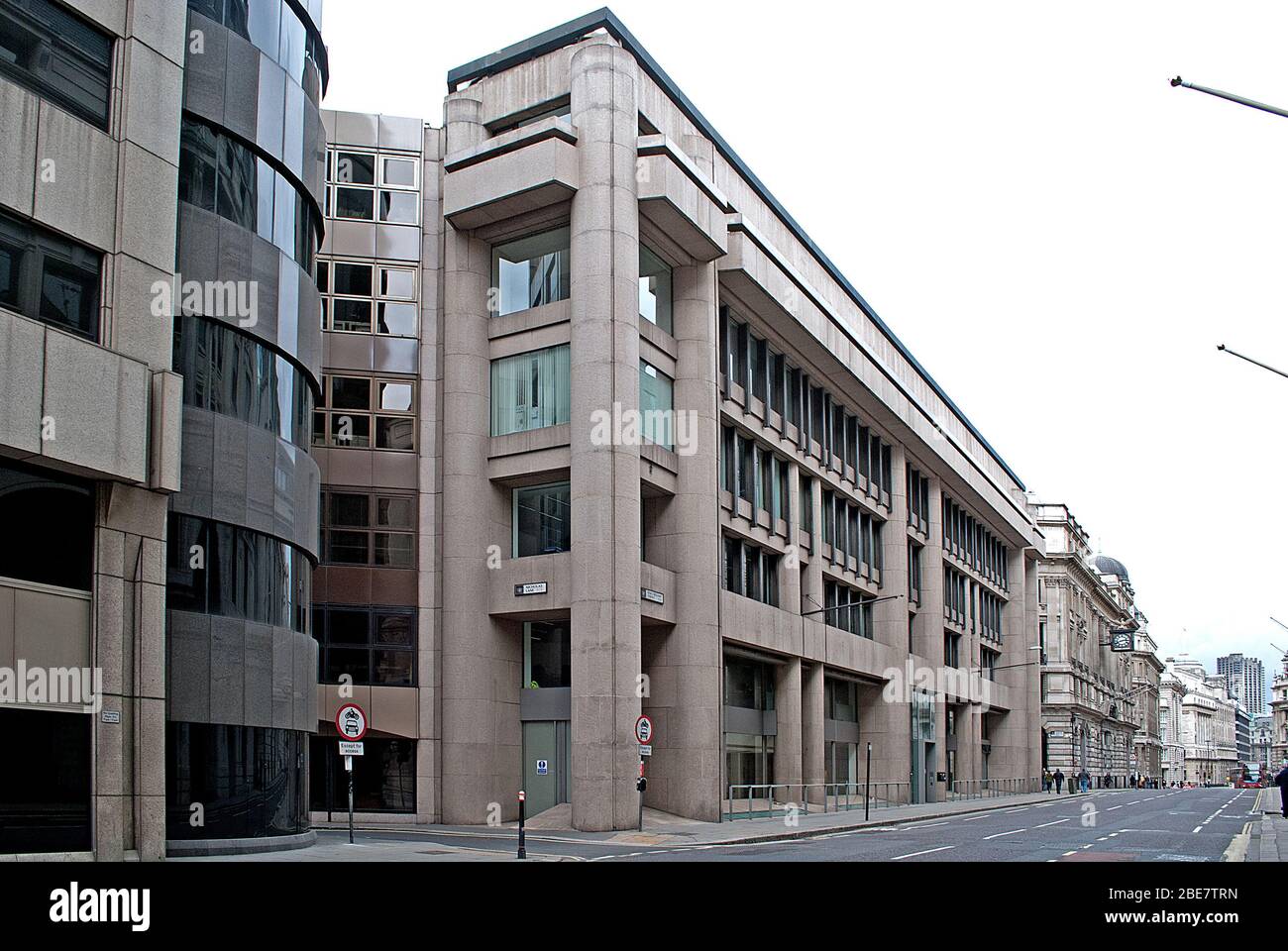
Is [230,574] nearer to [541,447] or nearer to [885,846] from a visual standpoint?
[885,846]

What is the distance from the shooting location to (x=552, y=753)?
39562 millimetres

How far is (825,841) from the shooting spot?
3272 cm

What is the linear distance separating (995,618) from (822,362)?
42418 mm

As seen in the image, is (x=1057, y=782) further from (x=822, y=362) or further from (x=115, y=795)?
(x=115, y=795)

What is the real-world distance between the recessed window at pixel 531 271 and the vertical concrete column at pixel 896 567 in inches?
1077

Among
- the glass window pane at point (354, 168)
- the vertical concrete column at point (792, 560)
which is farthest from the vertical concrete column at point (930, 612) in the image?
the glass window pane at point (354, 168)

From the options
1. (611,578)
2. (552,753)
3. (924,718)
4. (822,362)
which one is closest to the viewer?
(611,578)

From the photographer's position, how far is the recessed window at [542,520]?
129 ft

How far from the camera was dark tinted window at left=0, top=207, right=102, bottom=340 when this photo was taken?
20.0 metres

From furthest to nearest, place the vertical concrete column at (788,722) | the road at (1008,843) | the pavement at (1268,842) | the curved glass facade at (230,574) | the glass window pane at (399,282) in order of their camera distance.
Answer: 1. the vertical concrete column at (788,722)
2. the glass window pane at (399,282)
3. the road at (1008,843)
4. the pavement at (1268,842)
5. the curved glass facade at (230,574)

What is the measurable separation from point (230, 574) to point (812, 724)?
1242 inches

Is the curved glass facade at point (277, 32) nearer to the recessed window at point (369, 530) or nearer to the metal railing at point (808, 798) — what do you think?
the recessed window at point (369, 530)

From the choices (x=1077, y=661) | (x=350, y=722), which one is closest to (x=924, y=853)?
(x=350, y=722)

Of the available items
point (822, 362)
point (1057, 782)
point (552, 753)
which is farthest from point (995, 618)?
point (552, 753)
